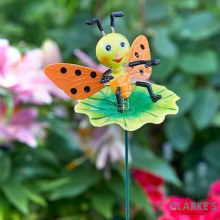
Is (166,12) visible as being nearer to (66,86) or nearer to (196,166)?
(196,166)

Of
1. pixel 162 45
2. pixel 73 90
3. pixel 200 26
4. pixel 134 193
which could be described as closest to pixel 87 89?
pixel 73 90

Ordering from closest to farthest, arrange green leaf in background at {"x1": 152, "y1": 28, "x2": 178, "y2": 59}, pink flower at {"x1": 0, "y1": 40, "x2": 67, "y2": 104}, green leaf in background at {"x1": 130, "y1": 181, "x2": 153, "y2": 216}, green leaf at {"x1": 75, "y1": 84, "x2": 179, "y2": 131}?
green leaf at {"x1": 75, "y1": 84, "x2": 179, "y2": 131}
pink flower at {"x1": 0, "y1": 40, "x2": 67, "y2": 104}
green leaf in background at {"x1": 130, "y1": 181, "x2": 153, "y2": 216}
green leaf in background at {"x1": 152, "y1": 28, "x2": 178, "y2": 59}

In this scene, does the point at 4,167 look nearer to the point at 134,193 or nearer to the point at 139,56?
the point at 134,193

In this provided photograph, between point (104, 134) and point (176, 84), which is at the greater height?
point (176, 84)

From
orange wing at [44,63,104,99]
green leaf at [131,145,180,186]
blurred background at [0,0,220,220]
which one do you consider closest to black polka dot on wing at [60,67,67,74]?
orange wing at [44,63,104,99]

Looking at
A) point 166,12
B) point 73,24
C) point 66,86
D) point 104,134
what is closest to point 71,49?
point 73,24

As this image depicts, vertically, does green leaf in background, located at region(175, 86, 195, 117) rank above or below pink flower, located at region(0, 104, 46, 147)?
above

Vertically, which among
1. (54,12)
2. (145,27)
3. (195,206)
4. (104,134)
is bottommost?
(195,206)

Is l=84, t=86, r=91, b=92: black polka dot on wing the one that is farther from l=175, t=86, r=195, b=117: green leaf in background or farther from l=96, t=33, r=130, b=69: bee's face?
l=175, t=86, r=195, b=117: green leaf in background
